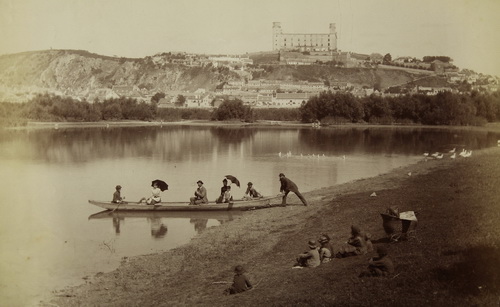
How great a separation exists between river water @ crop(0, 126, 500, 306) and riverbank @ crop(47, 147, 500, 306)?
1.69 metres

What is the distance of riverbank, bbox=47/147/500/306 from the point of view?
10547 millimetres

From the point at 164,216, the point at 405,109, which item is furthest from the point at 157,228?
the point at 405,109

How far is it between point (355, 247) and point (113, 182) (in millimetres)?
24361

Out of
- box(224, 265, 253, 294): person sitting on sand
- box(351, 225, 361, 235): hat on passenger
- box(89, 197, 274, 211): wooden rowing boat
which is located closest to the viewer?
box(224, 265, 253, 294): person sitting on sand

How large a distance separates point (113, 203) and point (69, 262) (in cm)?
677

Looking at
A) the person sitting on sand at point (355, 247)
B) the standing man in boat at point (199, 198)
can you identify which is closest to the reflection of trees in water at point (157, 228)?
the standing man in boat at point (199, 198)

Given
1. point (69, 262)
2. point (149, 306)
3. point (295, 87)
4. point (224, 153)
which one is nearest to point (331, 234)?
point (149, 306)

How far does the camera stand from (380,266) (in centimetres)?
1141

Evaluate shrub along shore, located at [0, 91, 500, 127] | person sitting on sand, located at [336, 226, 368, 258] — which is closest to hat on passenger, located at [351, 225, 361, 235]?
person sitting on sand, located at [336, 226, 368, 258]

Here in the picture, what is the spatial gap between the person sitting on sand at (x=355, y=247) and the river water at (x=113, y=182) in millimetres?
7572

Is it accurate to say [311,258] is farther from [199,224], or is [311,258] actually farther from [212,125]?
[212,125]

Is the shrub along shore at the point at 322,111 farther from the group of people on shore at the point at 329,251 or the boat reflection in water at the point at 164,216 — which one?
the group of people on shore at the point at 329,251

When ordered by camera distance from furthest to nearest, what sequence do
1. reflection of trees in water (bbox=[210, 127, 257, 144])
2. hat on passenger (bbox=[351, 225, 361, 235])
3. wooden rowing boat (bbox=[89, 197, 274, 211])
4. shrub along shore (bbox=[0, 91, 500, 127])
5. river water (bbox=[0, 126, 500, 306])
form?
1. shrub along shore (bbox=[0, 91, 500, 127])
2. reflection of trees in water (bbox=[210, 127, 257, 144])
3. wooden rowing boat (bbox=[89, 197, 274, 211])
4. river water (bbox=[0, 126, 500, 306])
5. hat on passenger (bbox=[351, 225, 361, 235])

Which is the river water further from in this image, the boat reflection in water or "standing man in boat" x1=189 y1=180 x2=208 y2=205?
"standing man in boat" x1=189 y1=180 x2=208 y2=205
